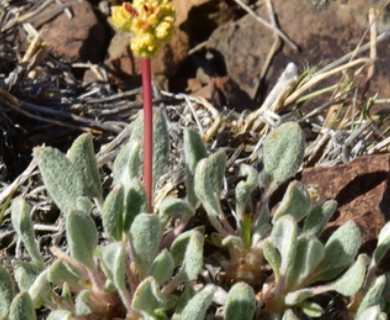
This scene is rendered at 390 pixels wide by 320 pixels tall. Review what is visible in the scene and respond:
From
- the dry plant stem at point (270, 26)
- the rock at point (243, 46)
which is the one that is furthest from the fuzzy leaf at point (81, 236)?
the dry plant stem at point (270, 26)

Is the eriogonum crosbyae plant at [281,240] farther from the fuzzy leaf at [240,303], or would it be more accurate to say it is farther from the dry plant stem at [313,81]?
the dry plant stem at [313,81]

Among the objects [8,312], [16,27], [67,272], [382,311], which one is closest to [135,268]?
[67,272]

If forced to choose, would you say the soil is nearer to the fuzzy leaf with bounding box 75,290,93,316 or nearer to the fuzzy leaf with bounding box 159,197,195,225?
the fuzzy leaf with bounding box 159,197,195,225

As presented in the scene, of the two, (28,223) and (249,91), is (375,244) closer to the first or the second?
(28,223)

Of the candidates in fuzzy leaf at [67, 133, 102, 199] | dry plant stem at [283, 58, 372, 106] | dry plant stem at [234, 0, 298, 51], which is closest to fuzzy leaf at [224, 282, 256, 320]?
fuzzy leaf at [67, 133, 102, 199]

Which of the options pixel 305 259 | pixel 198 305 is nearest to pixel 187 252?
pixel 198 305

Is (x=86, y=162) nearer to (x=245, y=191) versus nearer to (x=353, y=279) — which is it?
(x=245, y=191)
